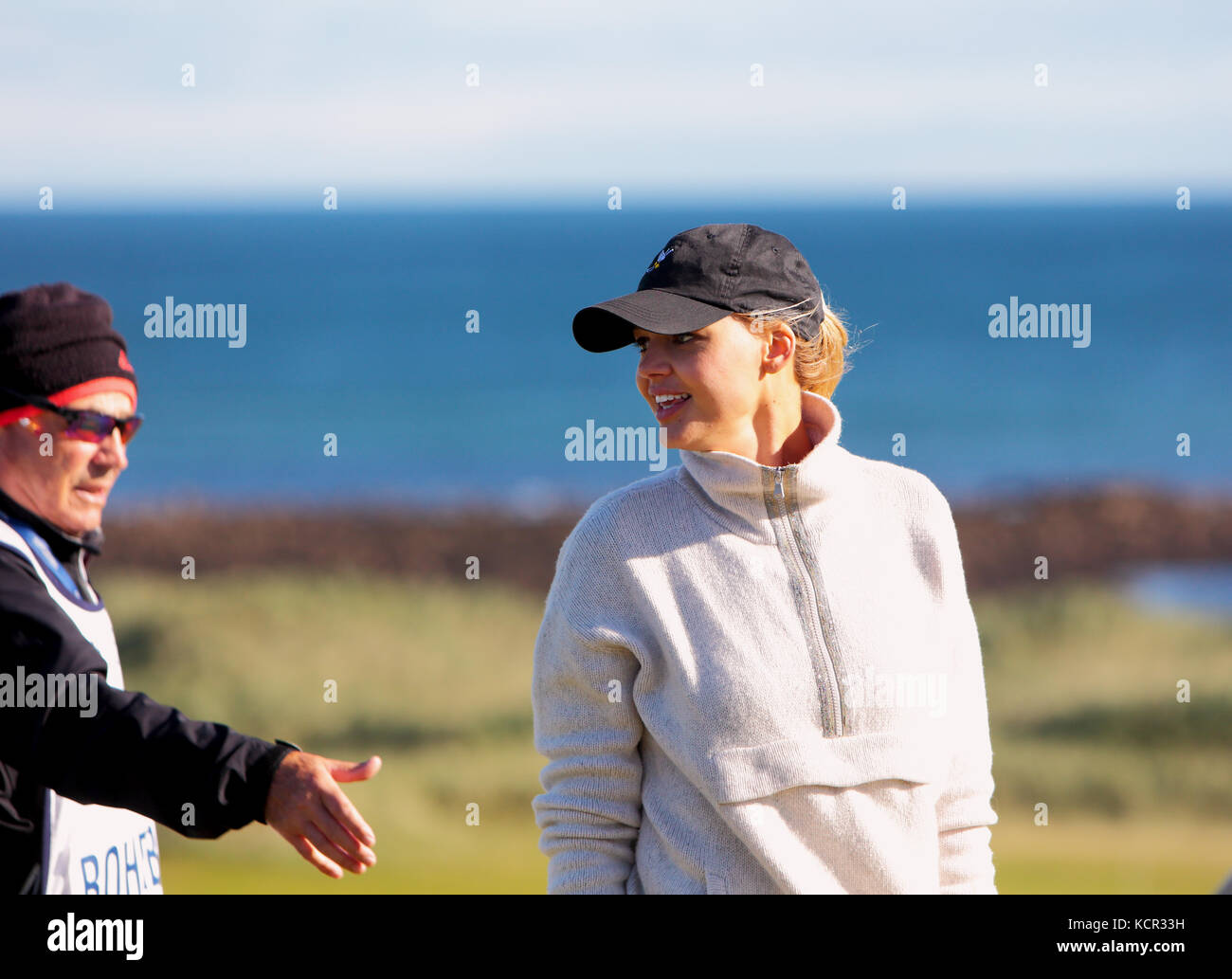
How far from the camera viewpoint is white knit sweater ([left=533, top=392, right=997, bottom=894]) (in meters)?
2.40

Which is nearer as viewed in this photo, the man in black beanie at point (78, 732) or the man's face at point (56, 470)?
the man in black beanie at point (78, 732)

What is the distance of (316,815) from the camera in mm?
2328

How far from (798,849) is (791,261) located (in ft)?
3.31

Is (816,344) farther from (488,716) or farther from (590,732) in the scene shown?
(488,716)

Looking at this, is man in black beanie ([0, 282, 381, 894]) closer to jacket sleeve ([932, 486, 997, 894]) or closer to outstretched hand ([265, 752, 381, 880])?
outstretched hand ([265, 752, 381, 880])

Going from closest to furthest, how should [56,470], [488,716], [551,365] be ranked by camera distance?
[56,470] < [488,716] < [551,365]

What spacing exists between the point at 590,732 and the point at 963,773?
0.64 metres

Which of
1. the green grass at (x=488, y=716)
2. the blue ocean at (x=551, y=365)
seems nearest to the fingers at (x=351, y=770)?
the green grass at (x=488, y=716)

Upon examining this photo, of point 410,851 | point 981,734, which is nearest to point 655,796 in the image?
point 981,734

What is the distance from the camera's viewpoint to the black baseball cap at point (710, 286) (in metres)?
2.53

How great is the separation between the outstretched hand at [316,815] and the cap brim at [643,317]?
0.81 metres

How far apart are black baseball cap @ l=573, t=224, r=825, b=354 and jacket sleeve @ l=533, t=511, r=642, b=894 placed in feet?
1.27

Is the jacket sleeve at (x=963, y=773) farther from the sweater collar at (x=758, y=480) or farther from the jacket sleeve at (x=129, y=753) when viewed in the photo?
the jacket sleeve at (x=129, y=753)

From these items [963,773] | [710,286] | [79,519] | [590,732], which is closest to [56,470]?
[79,519]
